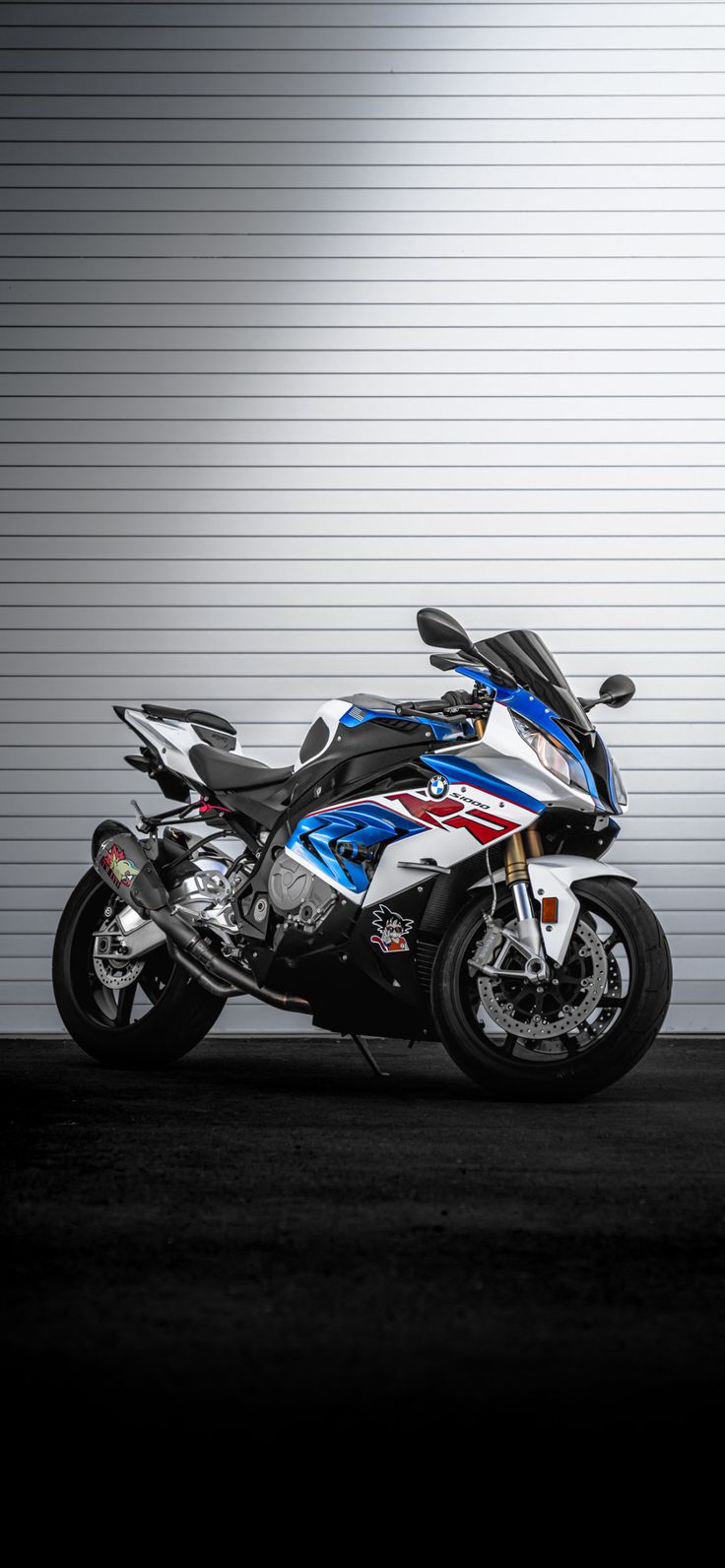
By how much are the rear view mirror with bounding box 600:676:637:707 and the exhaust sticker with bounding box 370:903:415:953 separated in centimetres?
97

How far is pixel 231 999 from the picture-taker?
20.2ft

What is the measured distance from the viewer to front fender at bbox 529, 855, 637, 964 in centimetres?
418

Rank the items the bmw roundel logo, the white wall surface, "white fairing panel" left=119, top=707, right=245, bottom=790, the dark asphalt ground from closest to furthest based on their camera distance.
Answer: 1. the dark asphalt ground
2. the bmw roundel logo
3. "white fairing panel" left=119, top=707, right=245, bottom=790
4. the white wall surface

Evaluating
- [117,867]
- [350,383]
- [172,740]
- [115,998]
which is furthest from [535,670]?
[350,383]

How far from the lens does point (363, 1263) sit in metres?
2.48

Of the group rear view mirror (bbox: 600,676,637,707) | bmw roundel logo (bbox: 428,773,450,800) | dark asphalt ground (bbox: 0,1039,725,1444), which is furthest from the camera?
rear view mirror (bbox: 600,676,637,707)

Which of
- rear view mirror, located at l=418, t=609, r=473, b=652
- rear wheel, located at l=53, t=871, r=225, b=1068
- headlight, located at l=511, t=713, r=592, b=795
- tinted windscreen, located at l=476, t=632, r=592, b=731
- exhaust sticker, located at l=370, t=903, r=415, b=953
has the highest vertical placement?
rear view mirror, located at l=418, t=609, r=473, b=652

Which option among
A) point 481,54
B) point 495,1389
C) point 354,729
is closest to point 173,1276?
point 495,1389

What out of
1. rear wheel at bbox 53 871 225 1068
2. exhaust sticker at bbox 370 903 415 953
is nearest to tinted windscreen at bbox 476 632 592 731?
exhaust sticker at bbox 370 903 415 953

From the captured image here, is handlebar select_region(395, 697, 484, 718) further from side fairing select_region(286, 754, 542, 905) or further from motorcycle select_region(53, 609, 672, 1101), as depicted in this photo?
side fairing select_region(286, 754, 542, 905)

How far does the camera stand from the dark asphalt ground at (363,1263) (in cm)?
184

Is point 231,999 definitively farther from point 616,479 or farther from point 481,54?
point 481,54

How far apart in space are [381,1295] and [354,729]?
255cm

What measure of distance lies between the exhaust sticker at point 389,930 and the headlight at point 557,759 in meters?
0.65
